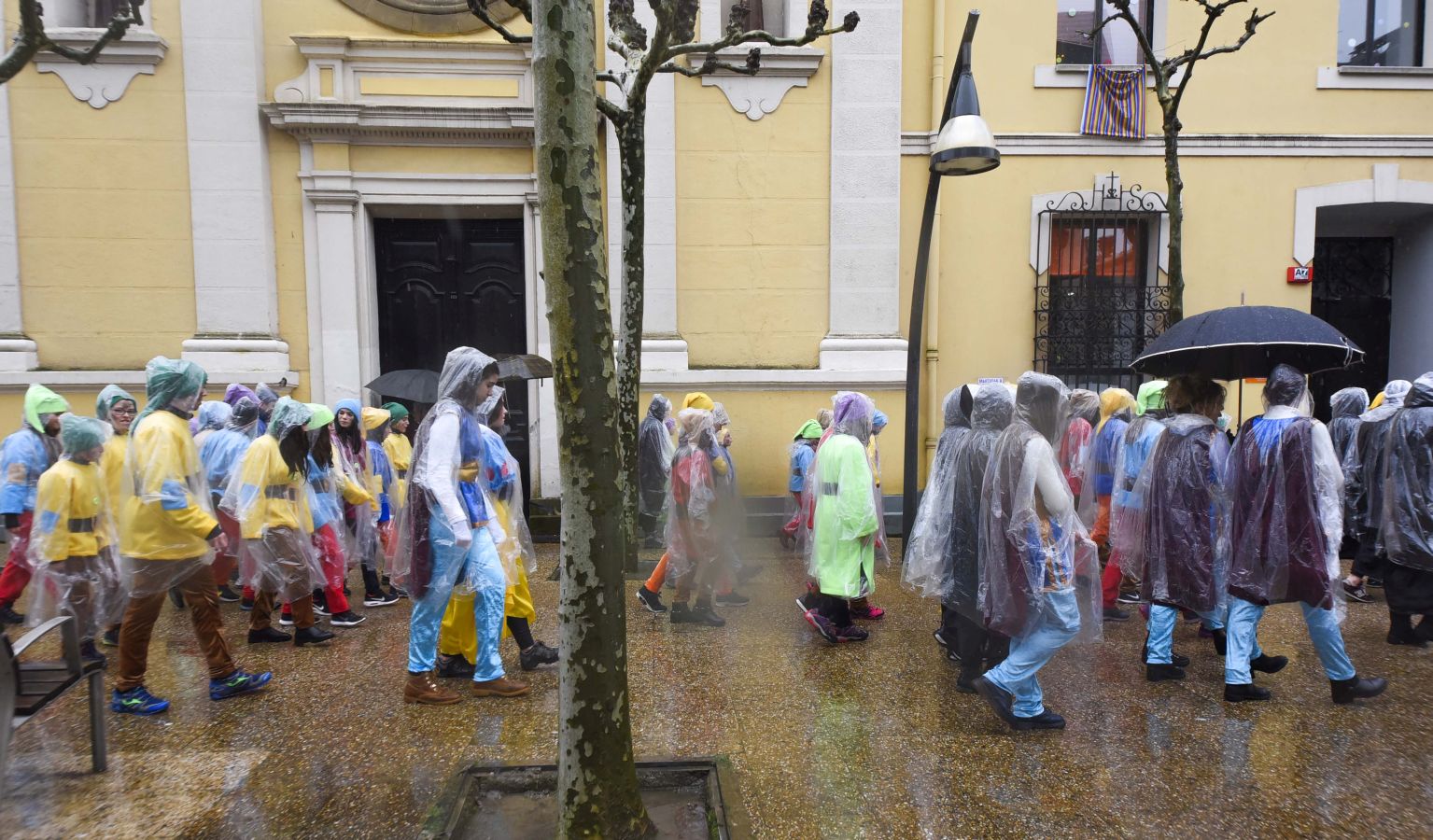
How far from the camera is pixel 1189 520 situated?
4758mm

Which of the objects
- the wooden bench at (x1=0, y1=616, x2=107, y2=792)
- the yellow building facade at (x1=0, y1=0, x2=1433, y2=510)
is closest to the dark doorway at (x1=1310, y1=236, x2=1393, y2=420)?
the yellow building facade at (x1=0, y1=0, x2=1433, y2=510)

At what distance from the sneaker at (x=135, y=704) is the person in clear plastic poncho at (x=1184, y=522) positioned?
5.76 metres

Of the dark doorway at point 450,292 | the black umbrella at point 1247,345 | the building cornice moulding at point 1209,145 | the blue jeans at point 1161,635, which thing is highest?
the building cornice moulding at point 1209,145

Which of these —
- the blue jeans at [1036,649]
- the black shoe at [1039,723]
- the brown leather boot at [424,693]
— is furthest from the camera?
the brown leather boot at [424,693]

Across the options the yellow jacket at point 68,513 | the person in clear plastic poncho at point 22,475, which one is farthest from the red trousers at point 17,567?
the yellow jacket at point 68,513

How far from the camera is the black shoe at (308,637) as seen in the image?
5645 mm

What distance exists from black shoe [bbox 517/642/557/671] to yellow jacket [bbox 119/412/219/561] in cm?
196

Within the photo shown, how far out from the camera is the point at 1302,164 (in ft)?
32.2

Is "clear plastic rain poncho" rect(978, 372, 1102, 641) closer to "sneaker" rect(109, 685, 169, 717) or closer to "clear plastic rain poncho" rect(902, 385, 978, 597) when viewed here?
"clear plastic rain poncho" rect(902, 385, 978, 597)

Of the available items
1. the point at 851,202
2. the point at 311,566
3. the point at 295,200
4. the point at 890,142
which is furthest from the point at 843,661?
the point at 295,200

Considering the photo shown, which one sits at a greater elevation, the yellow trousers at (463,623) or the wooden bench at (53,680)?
the wooden bench at (53,680)

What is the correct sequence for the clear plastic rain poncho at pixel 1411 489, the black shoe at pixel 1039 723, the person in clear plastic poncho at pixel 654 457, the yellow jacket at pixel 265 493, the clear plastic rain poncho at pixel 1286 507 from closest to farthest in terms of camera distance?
the black shoe at pixel 1039 723 → the clear plastic rain poncho at pixel 1286 507 → the yellow jacket at pixel 265 493 → the clear plastic rain poncho at pixel 1411 489 → the person in clear plastic poncho at pixel 654 457

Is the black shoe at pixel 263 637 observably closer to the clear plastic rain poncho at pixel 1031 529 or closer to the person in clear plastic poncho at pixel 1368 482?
the clear plastic rain poncho at pixel 1031 529

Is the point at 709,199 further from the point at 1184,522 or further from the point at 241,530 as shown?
the point at 1184,522
